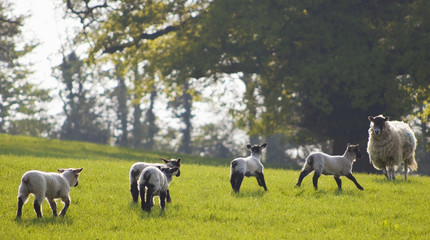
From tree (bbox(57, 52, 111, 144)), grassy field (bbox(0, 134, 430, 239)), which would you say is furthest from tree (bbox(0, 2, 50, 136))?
grassy field (bbox(0, 134, 430, 239))

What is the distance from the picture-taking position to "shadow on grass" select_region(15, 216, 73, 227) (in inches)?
360

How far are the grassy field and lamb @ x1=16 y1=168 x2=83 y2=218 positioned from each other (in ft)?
1.04

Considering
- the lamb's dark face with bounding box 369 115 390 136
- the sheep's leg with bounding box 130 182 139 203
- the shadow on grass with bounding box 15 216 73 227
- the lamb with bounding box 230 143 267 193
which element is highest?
the lamb's dark face with bounding box 369 115 390 136

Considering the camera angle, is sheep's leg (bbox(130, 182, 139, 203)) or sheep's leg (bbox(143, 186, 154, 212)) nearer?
sheep's leg (bbox(143, 186, 154, 212))

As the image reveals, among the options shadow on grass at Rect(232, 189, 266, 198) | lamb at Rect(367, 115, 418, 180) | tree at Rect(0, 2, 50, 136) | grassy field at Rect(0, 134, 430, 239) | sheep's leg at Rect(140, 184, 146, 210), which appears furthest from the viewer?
tree at Rect(0, 2, 50, 136)

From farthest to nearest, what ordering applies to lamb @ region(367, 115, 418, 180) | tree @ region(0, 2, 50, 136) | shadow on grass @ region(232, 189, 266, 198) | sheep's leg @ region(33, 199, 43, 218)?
1. tree @ region(0, 2, 50, 136)
2. lamb @ region(367, 115, 418, 180)
3. shadow on grass @ region(232, 189, 266, 198)
4. sheep's leg @ region(33, 199, 43, 218)

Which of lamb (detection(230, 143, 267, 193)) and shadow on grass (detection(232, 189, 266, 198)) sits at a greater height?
lamb (detection(230, 143, 267, 193))

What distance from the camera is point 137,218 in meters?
9.96

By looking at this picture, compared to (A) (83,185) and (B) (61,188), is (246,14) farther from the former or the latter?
(B) (61,188)

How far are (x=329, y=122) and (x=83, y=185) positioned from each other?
17.1 m

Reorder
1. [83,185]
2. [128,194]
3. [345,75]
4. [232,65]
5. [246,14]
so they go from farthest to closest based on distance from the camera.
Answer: [232,65], [246,14], [345,75], [83,185], [128,194]

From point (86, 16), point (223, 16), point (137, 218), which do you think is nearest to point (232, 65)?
point (223, 16)

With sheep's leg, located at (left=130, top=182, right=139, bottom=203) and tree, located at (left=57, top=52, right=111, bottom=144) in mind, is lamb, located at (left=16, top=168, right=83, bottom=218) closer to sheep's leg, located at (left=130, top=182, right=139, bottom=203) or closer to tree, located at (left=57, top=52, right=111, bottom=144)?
sheep's leg, located at (left=130, top=182, right=139, bottom=203)

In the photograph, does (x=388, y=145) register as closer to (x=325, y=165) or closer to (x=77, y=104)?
(x=325, y=165)
